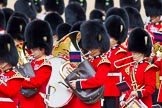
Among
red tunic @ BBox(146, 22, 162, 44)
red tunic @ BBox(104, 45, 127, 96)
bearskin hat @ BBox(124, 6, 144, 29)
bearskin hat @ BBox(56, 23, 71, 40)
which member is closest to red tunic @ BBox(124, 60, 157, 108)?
red tunic @ BBox(104, 45, 127, 96)

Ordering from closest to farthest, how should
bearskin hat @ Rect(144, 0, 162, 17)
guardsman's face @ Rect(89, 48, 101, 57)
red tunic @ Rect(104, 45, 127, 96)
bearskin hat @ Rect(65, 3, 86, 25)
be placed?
guardsman's face @ Rect(89, 48, 101, 57)
red tunic @ Rect(104, 45, 127, 96)
bearskin hat @ Rect(144, 0, 162, 17)
bearskin hat @ Rect(65, 3, 86, 25)

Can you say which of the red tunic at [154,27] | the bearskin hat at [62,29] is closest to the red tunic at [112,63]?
the red tunic at [154,27]

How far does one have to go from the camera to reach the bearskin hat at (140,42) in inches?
296

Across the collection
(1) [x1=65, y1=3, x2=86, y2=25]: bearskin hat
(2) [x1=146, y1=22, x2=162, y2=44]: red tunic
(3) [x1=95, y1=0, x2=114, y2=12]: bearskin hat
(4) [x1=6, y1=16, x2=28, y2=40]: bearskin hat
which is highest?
(4) [x1=6, y1=16, x2=28, y2=40]: bearskin hat

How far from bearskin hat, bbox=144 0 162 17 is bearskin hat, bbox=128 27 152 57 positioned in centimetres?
212

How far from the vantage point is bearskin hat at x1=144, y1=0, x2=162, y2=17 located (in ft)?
32.7

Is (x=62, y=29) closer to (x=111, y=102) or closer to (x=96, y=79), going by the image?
(x=111, y=102)

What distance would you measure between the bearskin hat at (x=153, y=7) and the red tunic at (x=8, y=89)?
3.45m

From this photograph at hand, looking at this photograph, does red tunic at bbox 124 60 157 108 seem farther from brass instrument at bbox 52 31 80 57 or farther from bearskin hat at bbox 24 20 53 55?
bearskin hat at bbox 24 20 53 55

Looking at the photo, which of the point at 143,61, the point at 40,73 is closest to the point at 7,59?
the point at 40,73

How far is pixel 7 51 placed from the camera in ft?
23.3

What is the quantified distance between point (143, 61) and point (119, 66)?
0.60m

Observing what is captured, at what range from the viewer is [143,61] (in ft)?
23.9

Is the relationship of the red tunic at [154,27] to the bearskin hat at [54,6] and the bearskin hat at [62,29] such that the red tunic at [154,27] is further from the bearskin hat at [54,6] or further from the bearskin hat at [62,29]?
the bearskin hat at [54,6]
